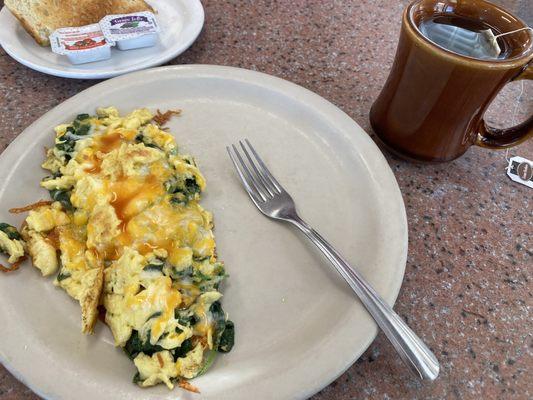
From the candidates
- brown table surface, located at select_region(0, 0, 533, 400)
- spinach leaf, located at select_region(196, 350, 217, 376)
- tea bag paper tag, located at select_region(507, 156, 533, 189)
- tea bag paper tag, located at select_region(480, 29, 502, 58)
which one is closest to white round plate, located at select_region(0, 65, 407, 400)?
spinach leaf, located at select_region(196, 350, 217, 376)

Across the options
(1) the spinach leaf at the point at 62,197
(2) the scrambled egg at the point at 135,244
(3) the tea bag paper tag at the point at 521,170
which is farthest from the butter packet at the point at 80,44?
(3) the tea bag paper tag at the point at 521,170

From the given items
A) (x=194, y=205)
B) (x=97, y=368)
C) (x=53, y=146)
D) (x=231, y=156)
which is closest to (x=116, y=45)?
(x=53, y=146)

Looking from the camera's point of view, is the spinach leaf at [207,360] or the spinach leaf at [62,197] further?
the spinach leaf at [62,197]

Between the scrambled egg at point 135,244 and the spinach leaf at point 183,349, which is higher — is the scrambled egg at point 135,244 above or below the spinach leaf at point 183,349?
above

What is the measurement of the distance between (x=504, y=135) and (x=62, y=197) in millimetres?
1071

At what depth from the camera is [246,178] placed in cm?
106

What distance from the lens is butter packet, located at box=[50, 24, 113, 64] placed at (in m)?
1.27

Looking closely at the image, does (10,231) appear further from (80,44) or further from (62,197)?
(80,44)

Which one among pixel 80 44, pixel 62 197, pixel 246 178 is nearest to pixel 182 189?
pixel 246 178

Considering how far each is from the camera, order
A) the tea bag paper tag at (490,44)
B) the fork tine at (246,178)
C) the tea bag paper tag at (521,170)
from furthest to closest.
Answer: the tea bag paper tag at (521,170) < the fork tine at (246,178) < the tea bag paper tag at (490,44)

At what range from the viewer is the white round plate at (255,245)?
722 millimetres

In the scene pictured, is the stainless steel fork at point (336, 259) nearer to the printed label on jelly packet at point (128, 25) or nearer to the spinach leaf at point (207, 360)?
the spinach leaf at point (207, 360)

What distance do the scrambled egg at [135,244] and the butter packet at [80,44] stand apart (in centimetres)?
34

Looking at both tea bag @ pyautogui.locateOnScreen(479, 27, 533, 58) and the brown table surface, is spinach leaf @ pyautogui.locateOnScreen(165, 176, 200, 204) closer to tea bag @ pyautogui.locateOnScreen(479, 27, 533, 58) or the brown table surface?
the brown table surface
